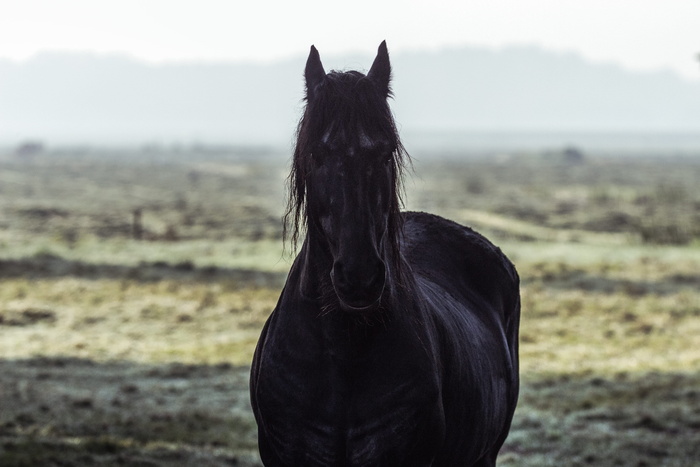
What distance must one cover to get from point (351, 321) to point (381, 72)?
1.20 meters

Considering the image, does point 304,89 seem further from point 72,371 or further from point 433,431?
point 72,371

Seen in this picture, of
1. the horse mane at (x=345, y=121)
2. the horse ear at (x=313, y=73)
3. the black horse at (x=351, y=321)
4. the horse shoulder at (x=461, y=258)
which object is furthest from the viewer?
the horse shoulder at (x=461, y=258)

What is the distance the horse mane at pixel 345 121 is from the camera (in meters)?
3.38

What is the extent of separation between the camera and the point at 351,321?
135 inches

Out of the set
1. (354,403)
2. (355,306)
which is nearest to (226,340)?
(354,403)

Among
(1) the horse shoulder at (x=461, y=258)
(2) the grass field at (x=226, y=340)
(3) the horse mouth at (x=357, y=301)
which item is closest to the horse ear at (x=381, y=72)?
(3) the horse mouth at (x=357, y=301)

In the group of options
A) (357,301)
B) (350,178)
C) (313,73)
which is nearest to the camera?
(357,301)

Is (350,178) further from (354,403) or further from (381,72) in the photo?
(354,403)

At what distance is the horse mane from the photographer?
133 inches

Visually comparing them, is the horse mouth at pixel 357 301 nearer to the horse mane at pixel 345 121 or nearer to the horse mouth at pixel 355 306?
the horse mouth at pixel 355 306

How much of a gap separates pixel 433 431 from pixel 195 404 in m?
8.63

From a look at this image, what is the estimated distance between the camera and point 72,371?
13.4 m

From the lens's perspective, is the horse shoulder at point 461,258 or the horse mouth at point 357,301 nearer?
the horse mouth at point 357,301

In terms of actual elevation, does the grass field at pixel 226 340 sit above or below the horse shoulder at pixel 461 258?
below
